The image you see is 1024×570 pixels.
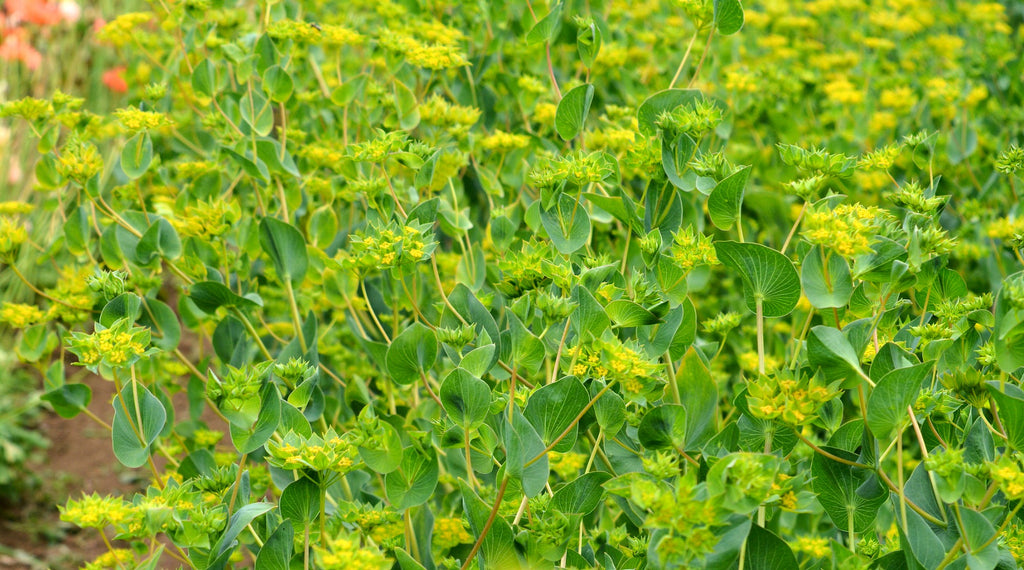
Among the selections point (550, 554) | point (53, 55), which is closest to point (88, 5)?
point (53, 55)

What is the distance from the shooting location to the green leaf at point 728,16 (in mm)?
1017

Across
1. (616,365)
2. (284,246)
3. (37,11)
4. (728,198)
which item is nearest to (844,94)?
(728,198)

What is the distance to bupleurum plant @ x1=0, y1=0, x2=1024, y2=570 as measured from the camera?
73 centimetres

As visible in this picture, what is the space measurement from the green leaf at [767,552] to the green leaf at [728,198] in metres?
0.29

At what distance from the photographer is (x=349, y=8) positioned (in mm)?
1979

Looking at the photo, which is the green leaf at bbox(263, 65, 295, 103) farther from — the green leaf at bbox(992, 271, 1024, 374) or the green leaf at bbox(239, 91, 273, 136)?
the green leaf at bbox(992, 271, 1024, 374)

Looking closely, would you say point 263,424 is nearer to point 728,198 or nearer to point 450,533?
point 450,533

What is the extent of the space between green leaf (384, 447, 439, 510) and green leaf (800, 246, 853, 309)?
1.21 ft

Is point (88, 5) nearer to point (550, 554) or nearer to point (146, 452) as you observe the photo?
point (146, 452)

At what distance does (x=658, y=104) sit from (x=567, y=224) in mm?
168

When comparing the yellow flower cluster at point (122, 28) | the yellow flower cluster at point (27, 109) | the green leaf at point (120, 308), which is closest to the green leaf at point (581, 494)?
the green leaf at point (120, 308)

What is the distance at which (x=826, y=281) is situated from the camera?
762 millimetres

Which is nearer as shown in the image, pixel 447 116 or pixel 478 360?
pixel 478 360

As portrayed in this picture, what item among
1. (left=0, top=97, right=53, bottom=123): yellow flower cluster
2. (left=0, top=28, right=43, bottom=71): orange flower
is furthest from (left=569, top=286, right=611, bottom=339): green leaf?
(left=0, top=28, right=43, bottom=71): orange flower
